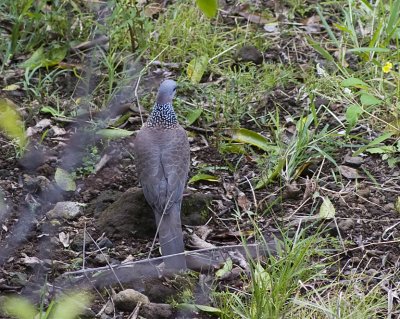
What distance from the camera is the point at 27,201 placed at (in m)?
4.95

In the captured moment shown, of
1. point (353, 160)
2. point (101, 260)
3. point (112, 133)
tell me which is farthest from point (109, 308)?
point (353, 160)

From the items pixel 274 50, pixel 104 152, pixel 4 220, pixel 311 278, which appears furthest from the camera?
pixel 274 50

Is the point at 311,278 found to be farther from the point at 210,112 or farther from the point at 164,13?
the point at 164,13

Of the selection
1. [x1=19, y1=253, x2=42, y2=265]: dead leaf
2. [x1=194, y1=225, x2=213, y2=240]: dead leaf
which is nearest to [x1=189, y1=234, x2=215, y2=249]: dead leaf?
[x1=194, y1=225, x2=213, y2=240]: dead leaf

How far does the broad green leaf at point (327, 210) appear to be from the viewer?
15.8 ft

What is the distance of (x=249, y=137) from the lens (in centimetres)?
558

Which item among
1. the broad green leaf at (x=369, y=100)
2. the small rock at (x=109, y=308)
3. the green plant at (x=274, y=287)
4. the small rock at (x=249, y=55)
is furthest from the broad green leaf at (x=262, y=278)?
the small rock at (x=249, y=55)

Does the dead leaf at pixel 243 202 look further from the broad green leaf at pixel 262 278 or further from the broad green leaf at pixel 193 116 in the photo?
the broad green leaf at pixel 262 278

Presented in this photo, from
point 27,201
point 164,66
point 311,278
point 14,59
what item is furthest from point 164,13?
point 311,278

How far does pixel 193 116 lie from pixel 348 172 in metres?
1.13

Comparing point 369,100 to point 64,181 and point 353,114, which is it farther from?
point 64,181

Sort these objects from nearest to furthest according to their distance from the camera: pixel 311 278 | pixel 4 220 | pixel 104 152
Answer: pixel 311 278
pixel 4 220
pixel 104 152

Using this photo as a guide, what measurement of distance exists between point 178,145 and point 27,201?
3.00 feet

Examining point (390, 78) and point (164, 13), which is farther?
point (164, 13)
